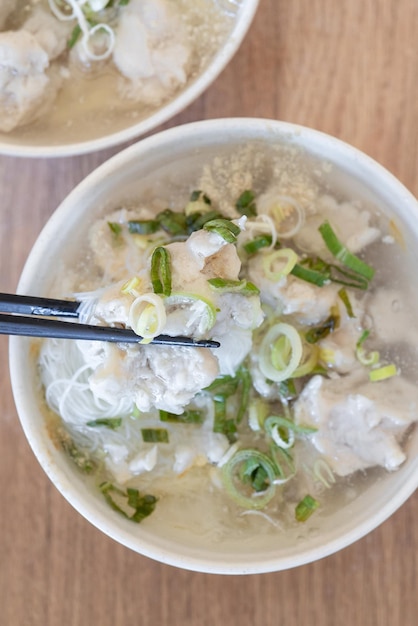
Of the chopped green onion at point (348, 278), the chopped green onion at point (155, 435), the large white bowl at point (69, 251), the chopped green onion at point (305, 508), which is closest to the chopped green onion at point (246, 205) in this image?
the large white bowl at point (69, 251)

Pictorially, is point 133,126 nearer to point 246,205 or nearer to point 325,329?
point 246,205

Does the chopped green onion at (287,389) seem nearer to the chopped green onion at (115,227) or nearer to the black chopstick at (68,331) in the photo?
the black chopstick at (68,331)

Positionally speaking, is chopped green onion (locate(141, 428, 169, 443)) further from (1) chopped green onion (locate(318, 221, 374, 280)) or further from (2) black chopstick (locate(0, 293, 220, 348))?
(1) chopped green onion (locate(318, 221, 374, 280))

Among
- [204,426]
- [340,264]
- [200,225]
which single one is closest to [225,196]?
[200,225]

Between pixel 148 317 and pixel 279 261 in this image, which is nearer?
pixel 148 317

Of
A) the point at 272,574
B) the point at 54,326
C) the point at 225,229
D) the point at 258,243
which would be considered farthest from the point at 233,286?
the point at 272,574
